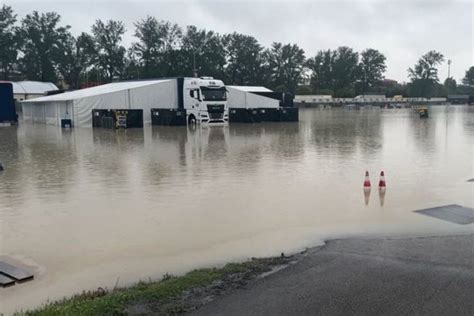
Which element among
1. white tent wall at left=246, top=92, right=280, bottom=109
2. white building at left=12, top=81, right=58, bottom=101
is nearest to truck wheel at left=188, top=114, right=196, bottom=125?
white tent wall at left=246, top=92, right=280, bottom=109

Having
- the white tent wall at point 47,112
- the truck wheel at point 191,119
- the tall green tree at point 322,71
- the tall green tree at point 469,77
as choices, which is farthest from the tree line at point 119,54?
the tall green tree at point 469,77

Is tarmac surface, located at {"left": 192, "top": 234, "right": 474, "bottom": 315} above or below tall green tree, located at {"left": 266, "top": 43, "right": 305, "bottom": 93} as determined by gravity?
below

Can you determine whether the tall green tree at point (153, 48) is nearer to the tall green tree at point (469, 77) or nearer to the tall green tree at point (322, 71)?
the tall green tree at point (322, 71)

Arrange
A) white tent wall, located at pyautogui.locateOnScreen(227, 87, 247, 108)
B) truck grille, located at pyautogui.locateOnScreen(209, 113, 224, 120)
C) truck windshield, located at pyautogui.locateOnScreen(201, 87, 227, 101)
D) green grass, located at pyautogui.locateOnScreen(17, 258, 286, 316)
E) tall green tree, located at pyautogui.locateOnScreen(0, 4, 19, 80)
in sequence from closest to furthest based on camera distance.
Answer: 1. green grass, located at pyautogui.locateOnScreen(17, 258, 286, 316)
2. truck windshield, located at pyautogui.locateOnScreen(201, 87, 227, 101)
3. truck grille, located at pyautogui.locateOnScreen(209, 113, 224, 120)
4. white tent wall, located at pyautogui.locateOnScreen(227, 87, 247, 108)
5. tall green tree, located at pyautogui.locateOnScreen(0, 4, 19, 80)

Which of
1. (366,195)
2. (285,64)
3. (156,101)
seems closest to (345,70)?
(285,64)

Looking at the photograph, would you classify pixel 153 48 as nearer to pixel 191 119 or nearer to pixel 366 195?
pixel 191 119

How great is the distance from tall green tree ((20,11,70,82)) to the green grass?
330ft

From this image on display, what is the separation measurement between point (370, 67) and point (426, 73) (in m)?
20.1

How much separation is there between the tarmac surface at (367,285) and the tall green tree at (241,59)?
346ft

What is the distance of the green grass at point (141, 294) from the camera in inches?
170

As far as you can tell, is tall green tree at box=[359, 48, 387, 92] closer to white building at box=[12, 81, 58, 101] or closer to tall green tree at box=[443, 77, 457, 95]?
tall green tree at box=[443, 77, 457, 95]

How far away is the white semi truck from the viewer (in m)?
34.7

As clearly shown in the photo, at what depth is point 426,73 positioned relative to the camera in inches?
5669

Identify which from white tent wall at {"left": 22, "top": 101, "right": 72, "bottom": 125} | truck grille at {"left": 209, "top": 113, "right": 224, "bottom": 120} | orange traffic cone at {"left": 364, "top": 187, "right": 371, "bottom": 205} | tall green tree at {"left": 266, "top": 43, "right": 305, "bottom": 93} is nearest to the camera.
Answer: orange traffic cone at {"left": 364, "top": 187, "right": 371, "bottom": 205}
